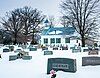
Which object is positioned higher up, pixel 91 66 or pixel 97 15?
pixel 97 15

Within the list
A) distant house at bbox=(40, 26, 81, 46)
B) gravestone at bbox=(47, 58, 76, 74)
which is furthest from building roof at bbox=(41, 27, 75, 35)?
gravestone at bbox=(47, 58, 76, 74)

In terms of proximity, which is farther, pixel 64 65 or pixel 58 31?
pixel 58 31

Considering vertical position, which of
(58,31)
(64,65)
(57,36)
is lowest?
(64,65)

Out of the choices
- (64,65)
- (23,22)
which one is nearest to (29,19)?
(23,22)

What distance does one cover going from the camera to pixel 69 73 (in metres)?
12.4

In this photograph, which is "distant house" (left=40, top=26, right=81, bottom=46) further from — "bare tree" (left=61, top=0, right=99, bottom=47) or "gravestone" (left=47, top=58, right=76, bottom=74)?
"gravestone" (left=47, top=58, right=76, bottom=74)

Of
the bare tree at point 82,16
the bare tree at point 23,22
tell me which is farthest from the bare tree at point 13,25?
the bare tree at point 82,16

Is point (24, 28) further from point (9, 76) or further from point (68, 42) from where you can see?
point (9, 76)

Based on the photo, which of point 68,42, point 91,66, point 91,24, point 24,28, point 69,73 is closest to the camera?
point 69,73

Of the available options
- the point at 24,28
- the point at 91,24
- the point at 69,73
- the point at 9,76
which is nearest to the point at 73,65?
the point at 69,73

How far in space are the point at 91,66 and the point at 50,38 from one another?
53.9m

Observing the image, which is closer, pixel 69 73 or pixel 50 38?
pixel 69 73

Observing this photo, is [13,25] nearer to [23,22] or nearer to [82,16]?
[23,22]

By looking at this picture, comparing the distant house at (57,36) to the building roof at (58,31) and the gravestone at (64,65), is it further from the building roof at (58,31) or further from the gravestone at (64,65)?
the gravestone at (64,65)
